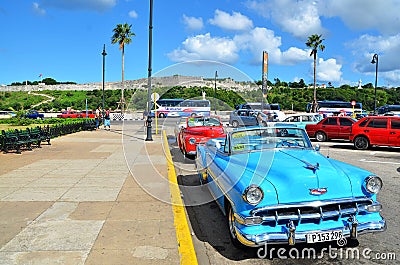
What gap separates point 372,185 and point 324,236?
1003 mm

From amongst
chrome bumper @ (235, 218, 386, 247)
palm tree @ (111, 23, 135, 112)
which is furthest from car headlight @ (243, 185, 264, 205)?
palm tree @ (111, 23, 135, 112)

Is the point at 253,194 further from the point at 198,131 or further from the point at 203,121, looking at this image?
the point at 203,121

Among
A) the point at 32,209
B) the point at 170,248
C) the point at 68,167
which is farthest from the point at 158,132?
the point at 170,248

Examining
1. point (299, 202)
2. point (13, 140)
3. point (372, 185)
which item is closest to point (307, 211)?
point (299, 202)

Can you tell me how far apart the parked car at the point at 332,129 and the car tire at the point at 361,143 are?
3156 mm

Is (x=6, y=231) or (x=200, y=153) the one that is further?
(x=200, y=153)

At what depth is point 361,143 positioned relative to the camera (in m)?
15.6

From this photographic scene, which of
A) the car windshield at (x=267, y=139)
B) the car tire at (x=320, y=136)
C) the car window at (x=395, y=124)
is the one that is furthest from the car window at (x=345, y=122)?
the car windshield at (x=267, y=139)

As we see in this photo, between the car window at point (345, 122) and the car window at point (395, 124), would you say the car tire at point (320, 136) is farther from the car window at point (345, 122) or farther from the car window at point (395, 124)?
the car window at point (395, 124)

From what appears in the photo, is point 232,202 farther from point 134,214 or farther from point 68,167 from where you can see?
point 68,167

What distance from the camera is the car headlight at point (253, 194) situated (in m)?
4.11

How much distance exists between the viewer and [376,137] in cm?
1515

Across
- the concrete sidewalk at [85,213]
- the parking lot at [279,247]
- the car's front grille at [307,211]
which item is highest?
the car's front grille at [307,211]

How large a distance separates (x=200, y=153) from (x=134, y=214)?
2.22m
